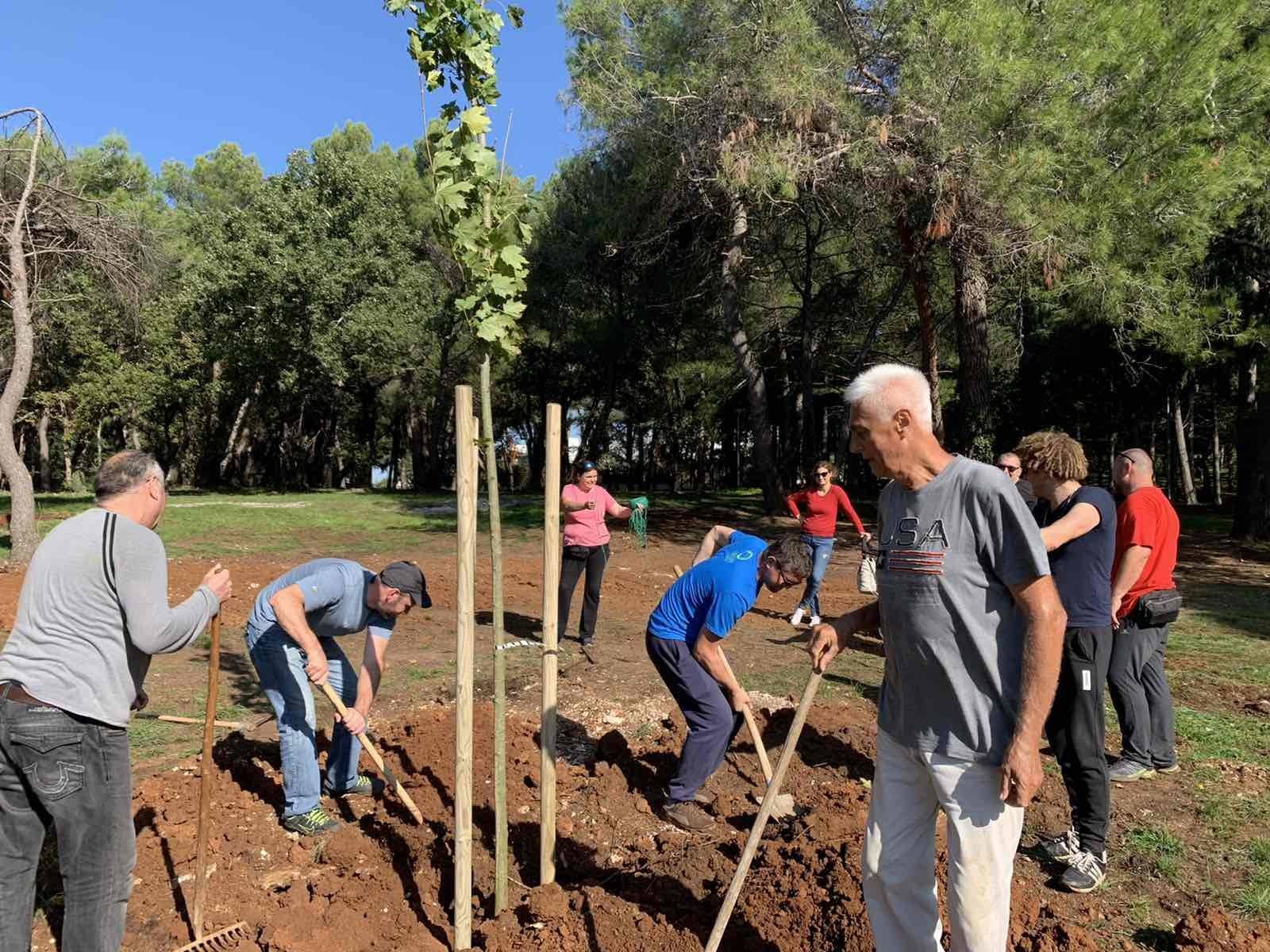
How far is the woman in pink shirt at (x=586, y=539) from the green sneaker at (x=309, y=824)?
11.5ft

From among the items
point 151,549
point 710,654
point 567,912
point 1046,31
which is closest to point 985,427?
point 1046,31

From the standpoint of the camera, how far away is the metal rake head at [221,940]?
3.18 metres

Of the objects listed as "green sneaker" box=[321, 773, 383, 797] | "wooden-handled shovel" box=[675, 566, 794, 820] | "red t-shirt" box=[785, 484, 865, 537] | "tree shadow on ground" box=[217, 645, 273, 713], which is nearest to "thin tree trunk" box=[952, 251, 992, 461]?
"red t-shirt" box=[785, 484, 865, 537]

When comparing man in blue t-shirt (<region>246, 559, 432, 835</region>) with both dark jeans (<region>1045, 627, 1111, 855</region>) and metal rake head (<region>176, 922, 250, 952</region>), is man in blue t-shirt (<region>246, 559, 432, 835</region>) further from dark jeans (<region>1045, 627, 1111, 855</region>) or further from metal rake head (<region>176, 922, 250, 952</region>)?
dark jeans (<region>1045, 627, 1111, 855</region>)

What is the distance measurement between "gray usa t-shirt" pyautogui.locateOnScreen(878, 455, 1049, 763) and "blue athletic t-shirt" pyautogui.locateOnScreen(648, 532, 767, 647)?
5.35 ft

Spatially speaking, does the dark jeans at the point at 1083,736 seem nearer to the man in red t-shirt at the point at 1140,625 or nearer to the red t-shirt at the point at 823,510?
the man in red t-shirt at the point at 1140,625

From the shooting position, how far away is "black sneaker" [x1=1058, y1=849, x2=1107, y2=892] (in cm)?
355

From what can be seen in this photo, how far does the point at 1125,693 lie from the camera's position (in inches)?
182

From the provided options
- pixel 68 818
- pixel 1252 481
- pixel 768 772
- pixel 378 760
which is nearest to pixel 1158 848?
pixel 768 772

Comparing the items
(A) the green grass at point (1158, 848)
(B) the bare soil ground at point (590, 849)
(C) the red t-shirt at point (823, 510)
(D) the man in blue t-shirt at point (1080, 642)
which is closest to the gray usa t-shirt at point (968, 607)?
(B) the bare soil ground at point (590, 849)

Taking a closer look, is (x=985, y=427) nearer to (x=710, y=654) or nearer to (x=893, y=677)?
(x=710, y=654)

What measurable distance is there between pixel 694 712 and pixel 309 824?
6.43 ft

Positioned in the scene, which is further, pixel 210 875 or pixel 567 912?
pixel 210 875

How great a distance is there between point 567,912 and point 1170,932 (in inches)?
92.6
